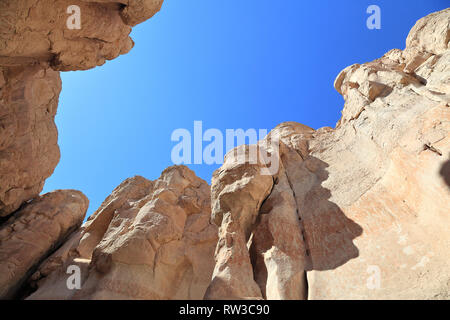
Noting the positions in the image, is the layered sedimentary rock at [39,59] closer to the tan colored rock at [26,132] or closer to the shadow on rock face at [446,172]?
the tan colored rock at [26,132]

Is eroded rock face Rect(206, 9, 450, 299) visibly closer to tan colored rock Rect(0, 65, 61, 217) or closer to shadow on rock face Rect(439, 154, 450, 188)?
shadow on rock face Rect(439, 154, 450, 188)

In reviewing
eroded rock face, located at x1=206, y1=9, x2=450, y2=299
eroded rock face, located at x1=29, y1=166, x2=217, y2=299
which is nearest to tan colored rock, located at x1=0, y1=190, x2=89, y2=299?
eroded rock face, located at x1=29, y1=166, x2=217, y2=299

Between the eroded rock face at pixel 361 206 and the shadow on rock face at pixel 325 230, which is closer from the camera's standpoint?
the eroded rock face at pixel 361 206

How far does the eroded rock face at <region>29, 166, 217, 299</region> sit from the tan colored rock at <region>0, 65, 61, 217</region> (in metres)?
4.49

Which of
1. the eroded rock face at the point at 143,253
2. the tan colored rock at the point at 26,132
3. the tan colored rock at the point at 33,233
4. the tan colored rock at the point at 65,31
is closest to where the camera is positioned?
the tan colored rock at the point at 65,31

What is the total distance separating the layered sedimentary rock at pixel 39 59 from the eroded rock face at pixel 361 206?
8484 mm

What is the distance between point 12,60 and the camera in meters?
11.2

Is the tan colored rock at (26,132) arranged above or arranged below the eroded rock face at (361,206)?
above

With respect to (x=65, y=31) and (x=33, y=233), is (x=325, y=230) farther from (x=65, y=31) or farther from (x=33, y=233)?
(x=33, y=233)

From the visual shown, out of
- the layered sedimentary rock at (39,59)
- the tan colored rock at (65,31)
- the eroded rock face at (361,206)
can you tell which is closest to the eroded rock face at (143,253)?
the eroded rock face at (361,206)

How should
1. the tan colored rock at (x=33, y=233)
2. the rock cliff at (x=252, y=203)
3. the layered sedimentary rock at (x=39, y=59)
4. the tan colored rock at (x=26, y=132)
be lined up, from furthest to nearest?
the tan colored rock at (x=33, y=233), the tan colored rock at (x=26, y=132), the layered sedimentary rock at (x=39, y=59), the rock cliff at (x=252, y=203)

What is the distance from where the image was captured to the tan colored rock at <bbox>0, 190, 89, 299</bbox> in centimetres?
1366

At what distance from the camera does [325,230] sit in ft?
28.2

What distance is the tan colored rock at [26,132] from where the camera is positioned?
13.2m
